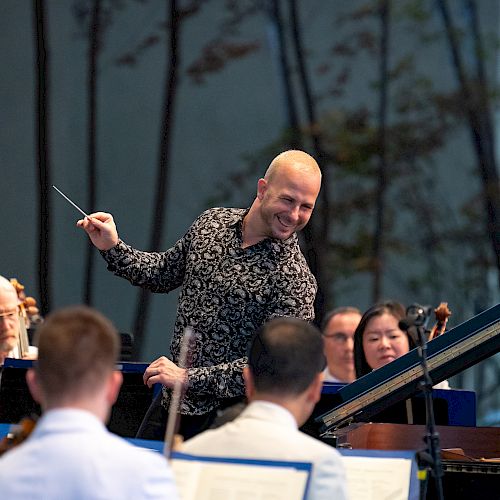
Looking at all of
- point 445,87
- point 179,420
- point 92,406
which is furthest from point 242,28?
point 92,406

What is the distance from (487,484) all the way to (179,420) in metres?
0.95

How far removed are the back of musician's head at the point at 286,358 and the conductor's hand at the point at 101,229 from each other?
1167 mm

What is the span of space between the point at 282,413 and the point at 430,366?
131 cm

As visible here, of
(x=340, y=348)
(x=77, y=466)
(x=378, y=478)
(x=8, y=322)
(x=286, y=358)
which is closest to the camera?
(x=77, y=466)

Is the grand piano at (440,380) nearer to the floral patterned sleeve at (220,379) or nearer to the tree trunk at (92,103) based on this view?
the floral patterned sleeve at (220,379)

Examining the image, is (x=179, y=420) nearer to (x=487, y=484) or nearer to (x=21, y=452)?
(x=487, y=484)

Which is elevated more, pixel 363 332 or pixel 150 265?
pixel 363 332

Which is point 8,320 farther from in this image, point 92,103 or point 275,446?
point 92,103

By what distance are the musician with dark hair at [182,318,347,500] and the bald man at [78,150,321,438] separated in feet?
3.14

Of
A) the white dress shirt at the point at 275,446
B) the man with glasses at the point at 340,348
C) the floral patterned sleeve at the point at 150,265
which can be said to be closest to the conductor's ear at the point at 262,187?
the floral patterned sleeve at the point at 150,265

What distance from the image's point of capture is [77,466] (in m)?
1.87

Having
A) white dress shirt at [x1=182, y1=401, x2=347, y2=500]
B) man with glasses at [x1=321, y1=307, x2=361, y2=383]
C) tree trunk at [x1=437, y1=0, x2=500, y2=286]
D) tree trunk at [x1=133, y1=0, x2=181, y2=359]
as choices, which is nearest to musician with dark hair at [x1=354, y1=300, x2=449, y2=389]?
man with glasses at [x1=321, y1=307, x2=361, y2=383]

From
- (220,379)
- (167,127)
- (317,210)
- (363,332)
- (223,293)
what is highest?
(167,127)

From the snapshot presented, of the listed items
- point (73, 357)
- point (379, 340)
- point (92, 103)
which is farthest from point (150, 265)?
point (92, 103)
